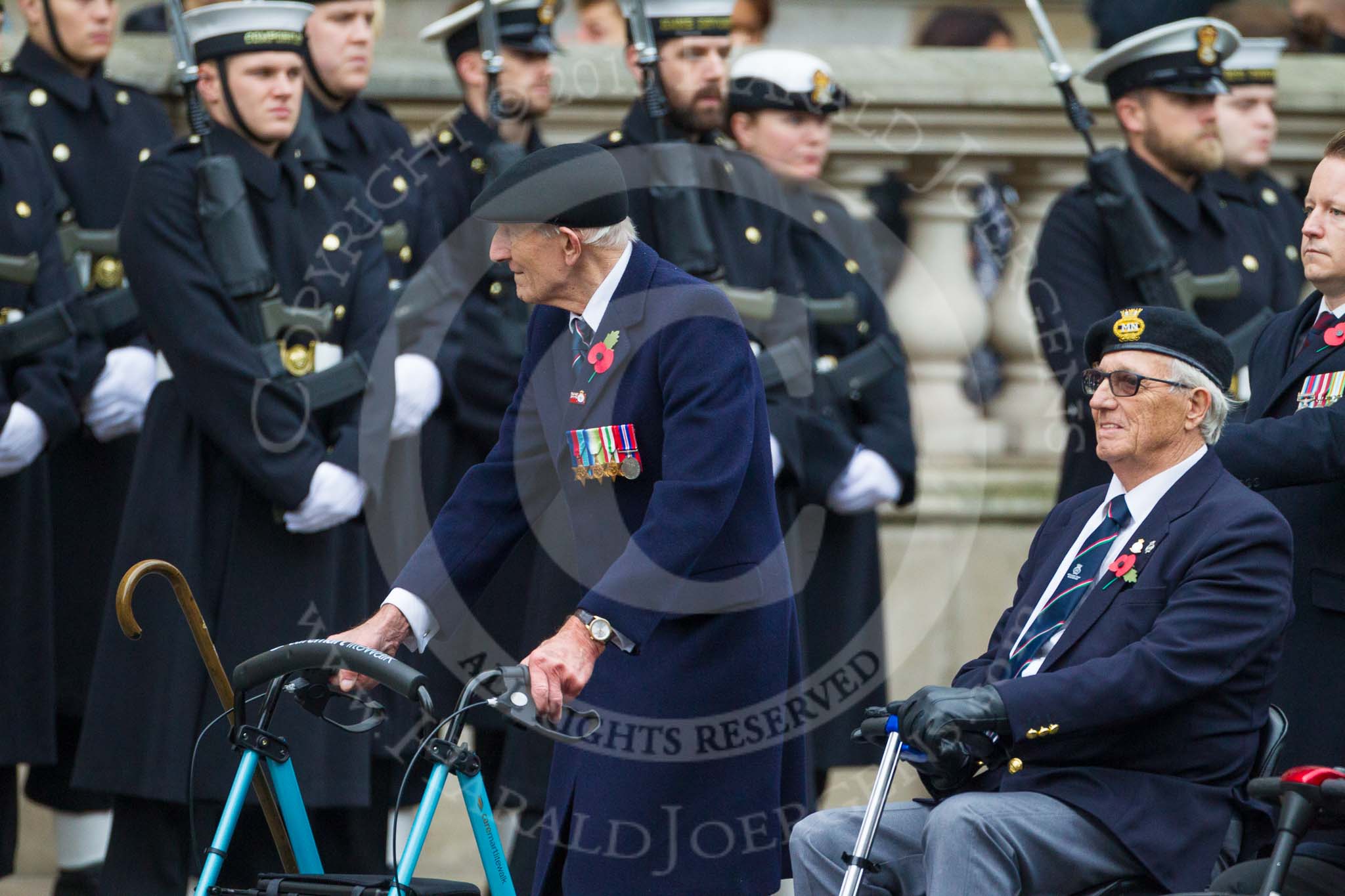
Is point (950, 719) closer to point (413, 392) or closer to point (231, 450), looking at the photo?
point (231, 450)

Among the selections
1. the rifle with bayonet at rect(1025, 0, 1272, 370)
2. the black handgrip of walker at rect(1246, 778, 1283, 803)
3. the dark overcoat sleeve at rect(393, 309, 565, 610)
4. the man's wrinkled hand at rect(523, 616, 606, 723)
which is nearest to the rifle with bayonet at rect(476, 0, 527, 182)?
the rifle with bayonet at rect(1025, 0, 1272, 370)

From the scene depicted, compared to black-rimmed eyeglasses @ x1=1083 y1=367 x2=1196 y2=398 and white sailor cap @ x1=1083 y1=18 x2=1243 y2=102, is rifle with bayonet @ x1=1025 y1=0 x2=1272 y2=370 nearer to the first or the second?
white sailor cap @ x1=1083 y1=18 x2=1243 y2=102

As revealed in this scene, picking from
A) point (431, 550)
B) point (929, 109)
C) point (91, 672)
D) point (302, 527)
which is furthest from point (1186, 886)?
point (929, 109)

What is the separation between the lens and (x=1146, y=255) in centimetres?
673

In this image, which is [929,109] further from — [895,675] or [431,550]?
[431,550]

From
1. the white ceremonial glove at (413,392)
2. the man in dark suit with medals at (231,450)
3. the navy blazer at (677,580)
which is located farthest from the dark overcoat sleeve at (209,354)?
the navy blazer at (677,580)

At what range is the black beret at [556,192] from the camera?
4.41 meters

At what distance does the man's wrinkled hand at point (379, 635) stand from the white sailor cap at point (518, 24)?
2.97 m

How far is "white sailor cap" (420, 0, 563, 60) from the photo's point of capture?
7.13 metres

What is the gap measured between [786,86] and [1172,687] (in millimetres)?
3081

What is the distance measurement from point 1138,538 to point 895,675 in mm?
3047

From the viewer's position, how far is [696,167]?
688 centimetres

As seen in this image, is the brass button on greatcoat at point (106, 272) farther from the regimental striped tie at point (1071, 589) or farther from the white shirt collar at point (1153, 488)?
the white shirt collar at point (1153, 488)

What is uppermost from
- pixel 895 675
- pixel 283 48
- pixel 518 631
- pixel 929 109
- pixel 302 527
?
pixel 283 48
